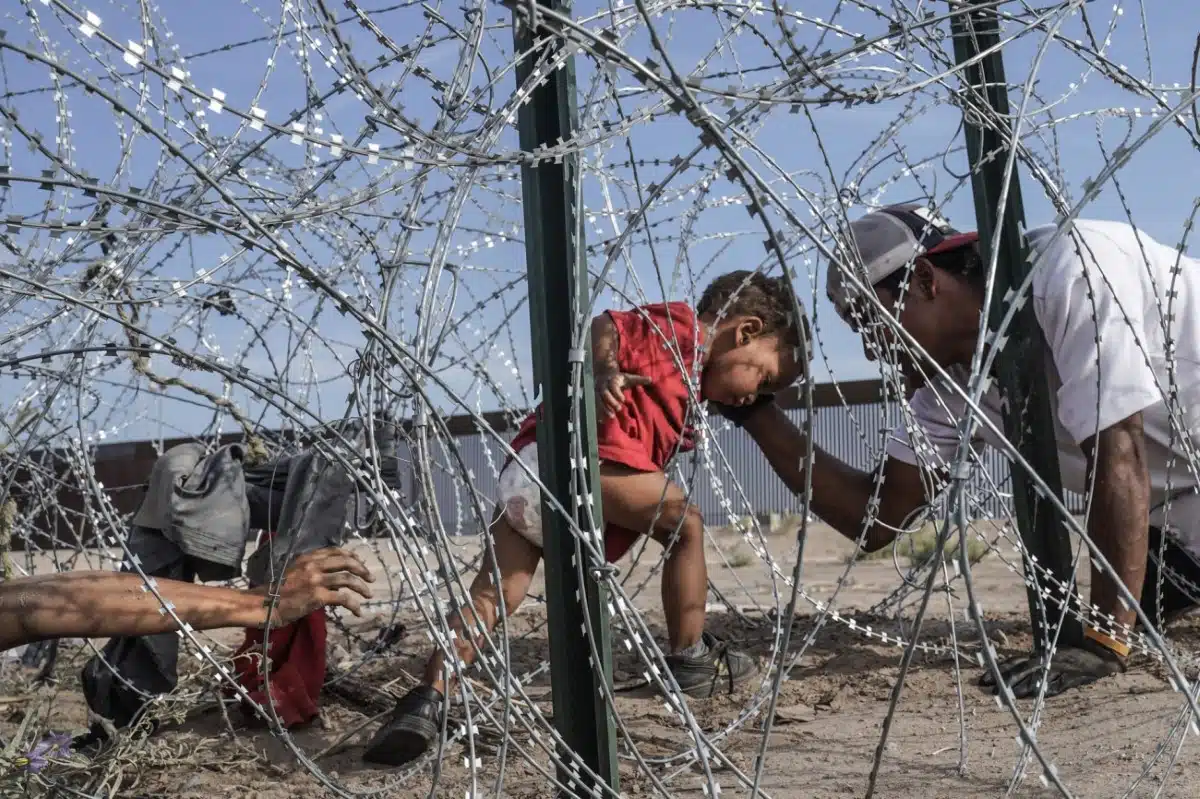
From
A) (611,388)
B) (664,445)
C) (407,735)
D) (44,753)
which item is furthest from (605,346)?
(44,753)

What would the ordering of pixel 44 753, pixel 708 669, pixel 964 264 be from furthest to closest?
pixel 964 264, pixel 708 669, pixel 44 753

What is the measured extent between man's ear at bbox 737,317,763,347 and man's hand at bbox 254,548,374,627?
5.04 feet

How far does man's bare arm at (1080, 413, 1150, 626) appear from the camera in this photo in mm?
3090

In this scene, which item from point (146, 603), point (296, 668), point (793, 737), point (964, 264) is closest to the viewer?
point (146, 603)

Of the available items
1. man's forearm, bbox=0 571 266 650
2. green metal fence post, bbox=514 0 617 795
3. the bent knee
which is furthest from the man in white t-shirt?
man's forearm, bbox=0 571 266 650

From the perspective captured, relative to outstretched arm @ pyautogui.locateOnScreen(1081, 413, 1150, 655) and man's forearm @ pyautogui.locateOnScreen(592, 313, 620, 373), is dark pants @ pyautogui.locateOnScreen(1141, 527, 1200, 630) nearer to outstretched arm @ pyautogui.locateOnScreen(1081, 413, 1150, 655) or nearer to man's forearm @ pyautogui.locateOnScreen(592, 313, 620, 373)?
outstretched arm @ pyautogui.locateOnScreen(1081, 413, 1150, 655)

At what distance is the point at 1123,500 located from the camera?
310cm

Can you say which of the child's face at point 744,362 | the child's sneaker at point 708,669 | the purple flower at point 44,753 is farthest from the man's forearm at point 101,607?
the child's face at point 744,362

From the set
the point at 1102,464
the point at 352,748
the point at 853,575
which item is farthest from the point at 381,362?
the point at 853,575

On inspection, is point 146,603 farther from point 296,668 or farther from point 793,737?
point 793,737

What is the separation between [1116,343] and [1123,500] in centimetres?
38

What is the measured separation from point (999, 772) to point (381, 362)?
5.04ft

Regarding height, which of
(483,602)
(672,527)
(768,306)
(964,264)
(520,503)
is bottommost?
(483,602)

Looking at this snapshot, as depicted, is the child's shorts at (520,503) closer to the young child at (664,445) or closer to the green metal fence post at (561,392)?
the young child at (664,445)
